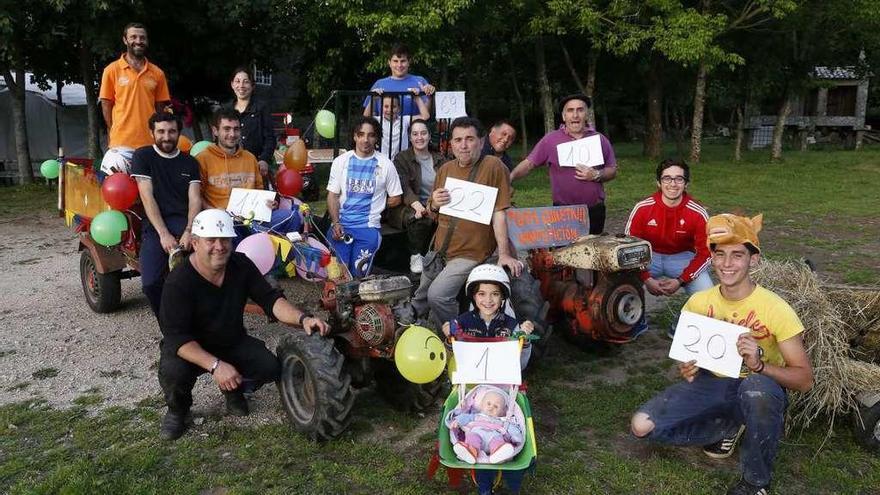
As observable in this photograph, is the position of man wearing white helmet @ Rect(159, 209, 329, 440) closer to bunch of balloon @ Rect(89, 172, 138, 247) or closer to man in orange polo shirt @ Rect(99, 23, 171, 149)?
bunch of balloon @ Rect(89, 172, 138, 247)

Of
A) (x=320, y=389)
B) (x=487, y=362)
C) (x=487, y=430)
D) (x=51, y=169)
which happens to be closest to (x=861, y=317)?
(x=487, y=362)

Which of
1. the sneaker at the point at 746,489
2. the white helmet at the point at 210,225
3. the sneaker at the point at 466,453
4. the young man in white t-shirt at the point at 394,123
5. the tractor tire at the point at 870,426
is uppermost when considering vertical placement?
the young man in white t-shirt at the point at 394,123

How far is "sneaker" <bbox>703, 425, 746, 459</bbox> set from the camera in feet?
12.1

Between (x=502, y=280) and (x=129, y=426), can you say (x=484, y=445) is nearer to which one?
(x=502, y=280)

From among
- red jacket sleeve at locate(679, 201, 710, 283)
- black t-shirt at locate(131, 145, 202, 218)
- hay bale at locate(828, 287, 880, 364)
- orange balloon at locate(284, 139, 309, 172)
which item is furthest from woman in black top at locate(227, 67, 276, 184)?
hay bale at locate(828, 287, 880, 364)

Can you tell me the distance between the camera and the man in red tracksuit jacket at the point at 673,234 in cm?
489

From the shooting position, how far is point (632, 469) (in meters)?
3.62

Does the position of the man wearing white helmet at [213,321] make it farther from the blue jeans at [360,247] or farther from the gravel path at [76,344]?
the blue jeans at [360,247]

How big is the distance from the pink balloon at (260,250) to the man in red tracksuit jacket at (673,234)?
2616 mm

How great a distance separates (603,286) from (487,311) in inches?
43.5

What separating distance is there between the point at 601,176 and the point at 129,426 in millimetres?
3778

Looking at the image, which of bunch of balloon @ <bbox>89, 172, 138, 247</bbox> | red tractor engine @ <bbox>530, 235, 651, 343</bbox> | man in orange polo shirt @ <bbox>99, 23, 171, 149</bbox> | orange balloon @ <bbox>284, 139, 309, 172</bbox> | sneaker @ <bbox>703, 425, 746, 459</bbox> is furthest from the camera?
orange balloon @ <bbox>284, 139, 309, 172</bbox>

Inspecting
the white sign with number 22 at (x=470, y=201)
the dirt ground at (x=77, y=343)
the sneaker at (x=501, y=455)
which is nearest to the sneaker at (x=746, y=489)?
the sneaker at (x=501, y=455)

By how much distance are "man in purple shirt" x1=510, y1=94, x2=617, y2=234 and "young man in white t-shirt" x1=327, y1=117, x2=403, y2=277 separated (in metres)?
1.09
